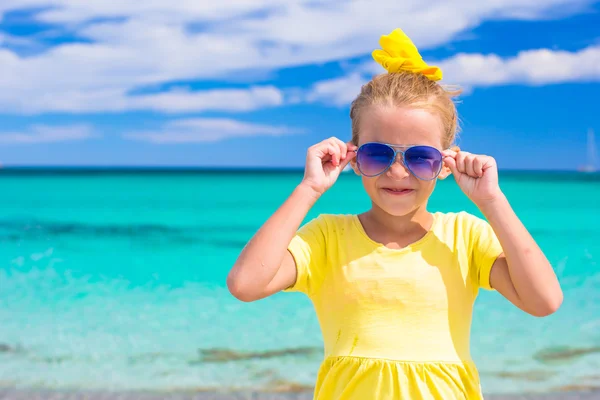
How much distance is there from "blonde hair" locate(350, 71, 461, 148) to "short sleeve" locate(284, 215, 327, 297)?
389 millimetres

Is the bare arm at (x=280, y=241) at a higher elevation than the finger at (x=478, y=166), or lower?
lower

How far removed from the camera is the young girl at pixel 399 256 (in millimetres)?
2162

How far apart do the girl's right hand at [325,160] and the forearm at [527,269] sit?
613 millimetres

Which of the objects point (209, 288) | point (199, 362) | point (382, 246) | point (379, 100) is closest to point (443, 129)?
point (379, 100)

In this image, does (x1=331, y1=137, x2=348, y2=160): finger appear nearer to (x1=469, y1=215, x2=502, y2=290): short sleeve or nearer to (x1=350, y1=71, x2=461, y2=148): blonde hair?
(x1=350, y1=71, x2=461, y2=148): blonde hair

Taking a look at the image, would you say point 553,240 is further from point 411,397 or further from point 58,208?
point 58,208

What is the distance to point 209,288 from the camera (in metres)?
8.98

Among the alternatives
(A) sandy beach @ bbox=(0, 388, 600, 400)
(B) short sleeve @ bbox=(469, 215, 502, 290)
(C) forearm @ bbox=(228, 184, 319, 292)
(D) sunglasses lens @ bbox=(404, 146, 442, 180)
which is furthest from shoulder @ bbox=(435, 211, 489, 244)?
(A) sandy beach @ bbox=(0, 388, 600, 400)

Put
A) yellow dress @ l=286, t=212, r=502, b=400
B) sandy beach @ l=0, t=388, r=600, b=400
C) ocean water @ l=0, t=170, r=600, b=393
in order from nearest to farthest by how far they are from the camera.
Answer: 1. yellow dress @ l=286, t=212, r=502, b=400
2. sandy beach @ l=0, t=388, r=600, b=400
3. ocean water @ l=0, t=170, r=600, b=393

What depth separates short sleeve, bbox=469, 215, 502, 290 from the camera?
2.28 m

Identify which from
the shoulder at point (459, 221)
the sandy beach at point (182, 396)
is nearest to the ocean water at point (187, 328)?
the sandy beach at point (182, 396)

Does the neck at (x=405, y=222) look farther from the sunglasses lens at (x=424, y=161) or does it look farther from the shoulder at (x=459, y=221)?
the sunglasses lens at (x=424, y=161)

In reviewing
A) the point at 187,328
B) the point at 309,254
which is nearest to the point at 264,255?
the point at 309,254

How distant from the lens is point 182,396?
4996 millimetres
